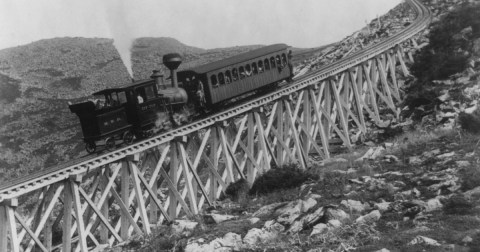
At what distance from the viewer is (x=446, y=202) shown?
9.39 m

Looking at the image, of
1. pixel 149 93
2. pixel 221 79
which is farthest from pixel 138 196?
pixel 221 79

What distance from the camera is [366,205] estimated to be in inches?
414

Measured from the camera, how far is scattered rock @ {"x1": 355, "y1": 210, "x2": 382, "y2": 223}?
31.0 ft

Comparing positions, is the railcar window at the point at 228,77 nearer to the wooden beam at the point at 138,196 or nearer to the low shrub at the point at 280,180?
the low shrub at the point at 280,180

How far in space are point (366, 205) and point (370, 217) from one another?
39.1 inches

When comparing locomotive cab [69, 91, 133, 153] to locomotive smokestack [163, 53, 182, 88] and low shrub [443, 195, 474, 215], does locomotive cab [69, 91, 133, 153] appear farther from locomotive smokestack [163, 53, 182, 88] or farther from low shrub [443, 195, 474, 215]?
low shrub [443, 195, 474, 215]

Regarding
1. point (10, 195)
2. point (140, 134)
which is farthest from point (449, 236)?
point (140, 134)

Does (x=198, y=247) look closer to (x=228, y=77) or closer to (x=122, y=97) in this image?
(x=122, y=97)

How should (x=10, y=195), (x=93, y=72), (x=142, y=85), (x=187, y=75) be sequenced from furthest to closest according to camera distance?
(x=93, y=72) < (x=187, y=75) < (x=142, y=85) < (x=10, y=195)

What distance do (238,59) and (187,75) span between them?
2.73 meters

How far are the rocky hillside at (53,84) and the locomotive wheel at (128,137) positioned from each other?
1836cm

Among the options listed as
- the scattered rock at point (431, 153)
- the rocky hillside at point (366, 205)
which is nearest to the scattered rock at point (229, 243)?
the rocky hillside at point (366, 205)

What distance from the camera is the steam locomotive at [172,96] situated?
1394 centimetres

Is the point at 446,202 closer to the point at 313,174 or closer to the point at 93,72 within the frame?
the point at 313,174
